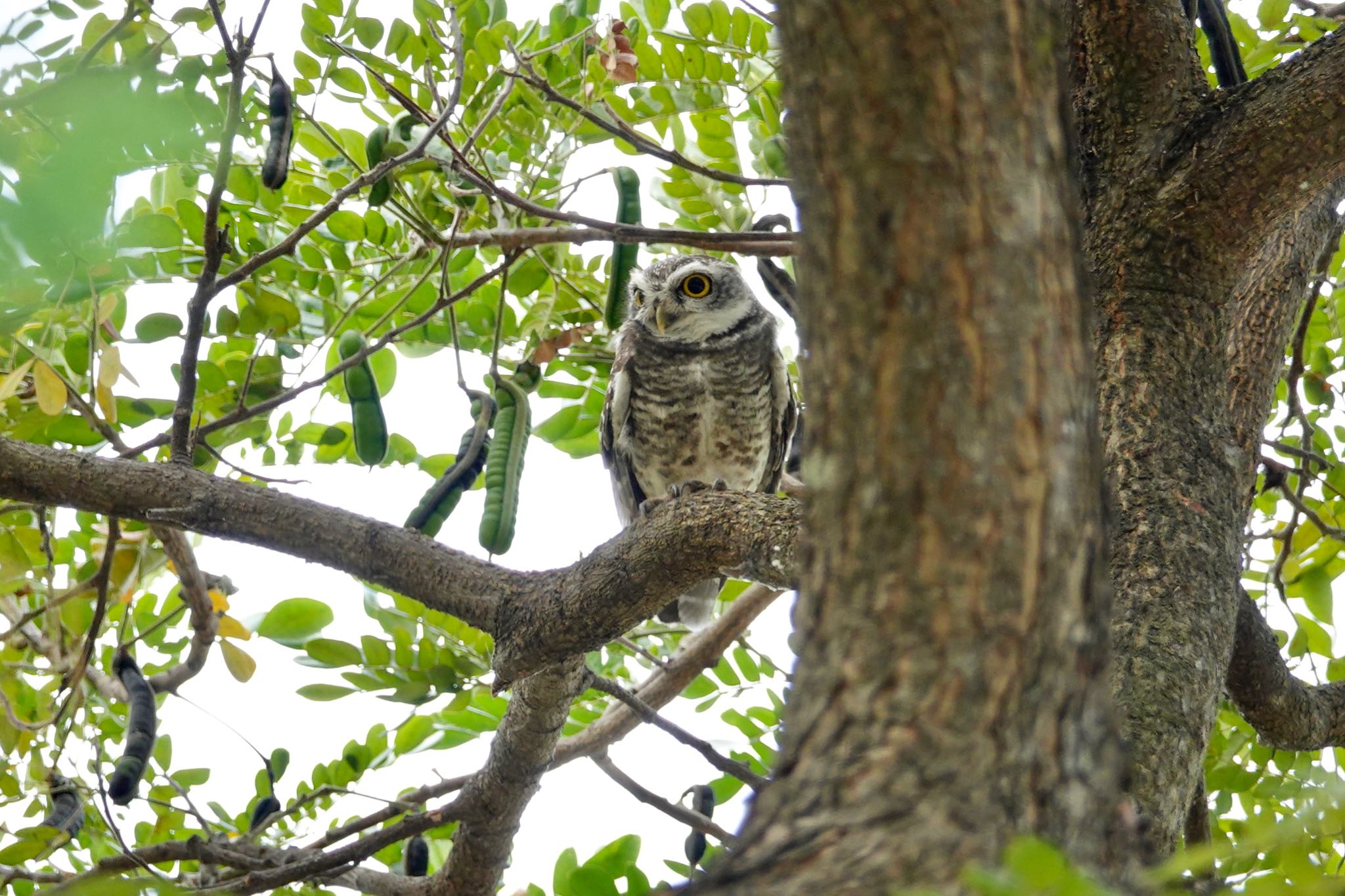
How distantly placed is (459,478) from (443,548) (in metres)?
0.20

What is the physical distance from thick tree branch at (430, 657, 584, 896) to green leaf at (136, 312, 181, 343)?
3.20 ft

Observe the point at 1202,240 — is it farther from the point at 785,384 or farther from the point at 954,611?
the point at 785,384

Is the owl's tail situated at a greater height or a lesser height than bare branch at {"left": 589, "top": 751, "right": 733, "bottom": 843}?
greater

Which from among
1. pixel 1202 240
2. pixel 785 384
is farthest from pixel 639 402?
pixel 1202 240

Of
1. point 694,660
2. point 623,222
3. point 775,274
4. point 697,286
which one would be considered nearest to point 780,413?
point 697,286

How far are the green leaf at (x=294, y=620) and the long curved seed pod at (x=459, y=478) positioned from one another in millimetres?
415

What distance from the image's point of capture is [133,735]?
1954mm

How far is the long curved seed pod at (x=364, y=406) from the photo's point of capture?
208cm

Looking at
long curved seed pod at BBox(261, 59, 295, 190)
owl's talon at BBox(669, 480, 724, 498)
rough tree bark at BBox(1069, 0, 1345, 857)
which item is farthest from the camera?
owl's talon at BBox(669, 480, 724, 498)

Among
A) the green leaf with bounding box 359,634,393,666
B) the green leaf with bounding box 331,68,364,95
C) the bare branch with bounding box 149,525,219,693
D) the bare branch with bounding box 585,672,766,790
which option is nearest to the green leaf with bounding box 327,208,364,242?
the green leaf with bounding box 331,68,364,95

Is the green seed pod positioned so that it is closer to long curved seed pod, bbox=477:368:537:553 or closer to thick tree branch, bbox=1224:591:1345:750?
long curved seed pod, bbox=477:368:537:553

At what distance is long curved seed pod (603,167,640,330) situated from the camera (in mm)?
2428

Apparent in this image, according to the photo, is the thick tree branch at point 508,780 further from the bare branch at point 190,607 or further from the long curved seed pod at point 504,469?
the bare branch at point 190,607

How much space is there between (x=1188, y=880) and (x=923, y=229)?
1.54ft
